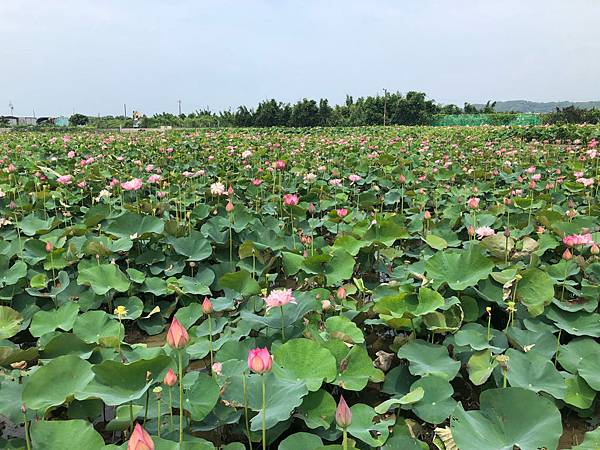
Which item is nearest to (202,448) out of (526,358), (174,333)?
(174,333)

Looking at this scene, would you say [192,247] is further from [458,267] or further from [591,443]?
[591,443]

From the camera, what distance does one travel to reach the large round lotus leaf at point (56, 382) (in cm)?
110

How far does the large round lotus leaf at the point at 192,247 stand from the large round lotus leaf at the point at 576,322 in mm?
1513

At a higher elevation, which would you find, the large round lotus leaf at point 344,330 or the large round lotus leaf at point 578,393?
the large round lotus leaf at point 344,330

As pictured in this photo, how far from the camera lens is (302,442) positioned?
1.00 meters

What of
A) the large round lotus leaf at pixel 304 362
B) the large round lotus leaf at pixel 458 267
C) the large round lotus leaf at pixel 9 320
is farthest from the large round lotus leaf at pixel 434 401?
the large round lotus leaf at pixel 9 320

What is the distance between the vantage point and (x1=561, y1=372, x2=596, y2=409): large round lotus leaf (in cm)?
134

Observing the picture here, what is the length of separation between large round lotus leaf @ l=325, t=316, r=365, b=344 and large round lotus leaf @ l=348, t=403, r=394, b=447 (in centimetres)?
28

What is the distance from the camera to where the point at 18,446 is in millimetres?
1099

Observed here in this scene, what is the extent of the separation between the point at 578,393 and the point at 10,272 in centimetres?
217

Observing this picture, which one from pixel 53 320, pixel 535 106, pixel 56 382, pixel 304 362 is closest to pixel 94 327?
pixel 53 320

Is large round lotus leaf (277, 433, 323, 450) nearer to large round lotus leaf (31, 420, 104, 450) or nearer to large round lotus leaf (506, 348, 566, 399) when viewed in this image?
large round lotus leaf (31, 420, 104, 450)

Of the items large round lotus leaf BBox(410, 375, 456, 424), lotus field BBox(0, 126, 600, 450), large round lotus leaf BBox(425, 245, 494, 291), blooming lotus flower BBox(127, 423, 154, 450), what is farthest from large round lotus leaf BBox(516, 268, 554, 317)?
blooming lotus flower BBox(127, 423, 154, 450)

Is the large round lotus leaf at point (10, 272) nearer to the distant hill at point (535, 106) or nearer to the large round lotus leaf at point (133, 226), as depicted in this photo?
the large round lotus leaf at point (133, 226)
